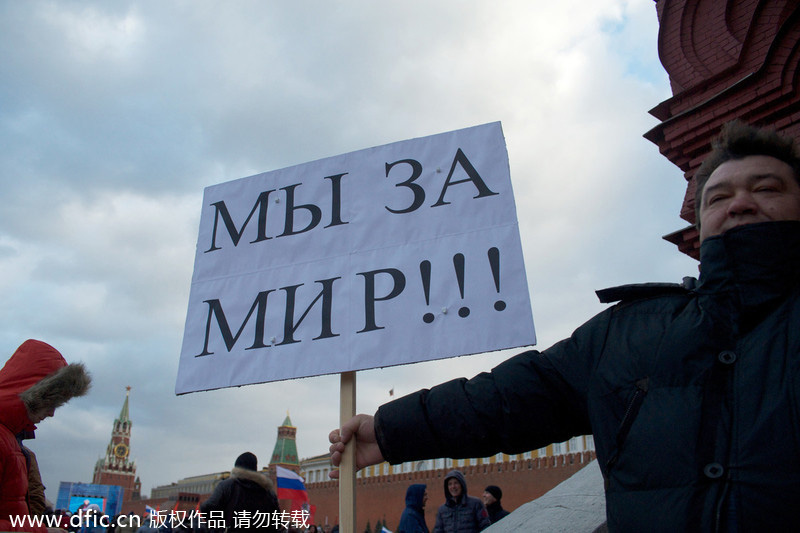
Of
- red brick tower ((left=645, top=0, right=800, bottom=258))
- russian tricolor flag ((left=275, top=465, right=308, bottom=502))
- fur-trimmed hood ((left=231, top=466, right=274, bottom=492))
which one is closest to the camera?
fur-trimmed hood ((left=231, top=466, right=274, bottom=492))

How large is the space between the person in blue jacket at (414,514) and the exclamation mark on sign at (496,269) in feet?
12.3

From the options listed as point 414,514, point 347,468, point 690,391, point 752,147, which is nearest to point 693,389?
point 690,391

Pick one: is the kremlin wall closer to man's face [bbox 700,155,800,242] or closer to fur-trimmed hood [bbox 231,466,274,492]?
fur-trimmed hood [bbox 231,466,274,492]

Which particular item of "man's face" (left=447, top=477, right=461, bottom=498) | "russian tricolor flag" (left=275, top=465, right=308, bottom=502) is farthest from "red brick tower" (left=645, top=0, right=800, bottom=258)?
"russian tricolor flag" (left=275, top=465, right=308, bottom=502)

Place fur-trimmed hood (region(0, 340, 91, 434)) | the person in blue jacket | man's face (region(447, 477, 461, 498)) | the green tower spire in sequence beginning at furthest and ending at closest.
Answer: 1. the green tower spire
2. man's face (region(447, 477, 461, 498))
3. the person in blue jacket
4. fur-trimmed hood (region(0, 340, 91, 434))

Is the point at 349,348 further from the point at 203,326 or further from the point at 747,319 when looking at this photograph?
the point at 747,319

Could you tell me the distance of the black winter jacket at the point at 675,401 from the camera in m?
1.01

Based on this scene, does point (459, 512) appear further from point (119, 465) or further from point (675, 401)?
point (119, 465)

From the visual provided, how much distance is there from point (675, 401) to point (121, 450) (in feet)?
309

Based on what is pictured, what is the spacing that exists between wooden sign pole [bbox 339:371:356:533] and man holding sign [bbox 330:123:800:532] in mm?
215

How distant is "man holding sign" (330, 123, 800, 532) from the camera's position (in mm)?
1018

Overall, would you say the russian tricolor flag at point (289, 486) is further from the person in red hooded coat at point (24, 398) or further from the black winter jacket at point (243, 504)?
the person in red hooded coat at point (24, 398)

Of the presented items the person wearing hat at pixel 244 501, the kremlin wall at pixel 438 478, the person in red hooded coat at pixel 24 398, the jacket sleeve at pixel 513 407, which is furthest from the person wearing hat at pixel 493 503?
the kremlin wall at pixel 438 478

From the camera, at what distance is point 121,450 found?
272 ft
